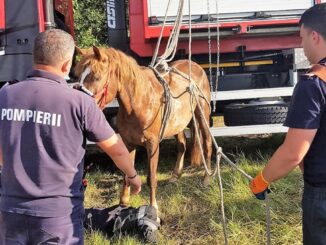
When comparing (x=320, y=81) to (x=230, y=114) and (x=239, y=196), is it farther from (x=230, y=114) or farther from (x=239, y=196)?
(x=230, y=114)

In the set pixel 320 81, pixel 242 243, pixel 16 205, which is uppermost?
pixel 320 81

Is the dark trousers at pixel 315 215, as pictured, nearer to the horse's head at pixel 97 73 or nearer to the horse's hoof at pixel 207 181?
the horse's head at pixel 97 73

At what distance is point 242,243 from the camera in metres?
3.49

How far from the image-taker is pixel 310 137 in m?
1.99

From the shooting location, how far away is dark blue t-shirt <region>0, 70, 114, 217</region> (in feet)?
6.81

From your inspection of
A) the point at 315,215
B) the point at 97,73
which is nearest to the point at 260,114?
the point at 97,73

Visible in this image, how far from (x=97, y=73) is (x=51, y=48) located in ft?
4.45

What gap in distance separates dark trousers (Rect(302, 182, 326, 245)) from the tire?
3325 mm

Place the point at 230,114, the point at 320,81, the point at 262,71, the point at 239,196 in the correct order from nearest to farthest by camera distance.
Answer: the point at 320,81 → the point at 239,196 → the point at 230,114 → the point at 262,71

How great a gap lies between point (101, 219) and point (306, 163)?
2038 millimetres

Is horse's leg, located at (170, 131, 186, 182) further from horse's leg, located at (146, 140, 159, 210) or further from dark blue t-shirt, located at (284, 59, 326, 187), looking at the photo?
dark blue t-shirt, located at (284, 59, 326, 187)

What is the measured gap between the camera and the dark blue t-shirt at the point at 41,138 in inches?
81.7

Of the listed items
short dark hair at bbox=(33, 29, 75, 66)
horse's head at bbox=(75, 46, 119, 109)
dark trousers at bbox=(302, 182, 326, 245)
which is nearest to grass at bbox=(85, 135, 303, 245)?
horse's head at bbox=(75, 46, 119, 109)

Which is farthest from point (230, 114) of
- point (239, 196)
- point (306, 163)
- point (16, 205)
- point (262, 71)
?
point (16, 205)
